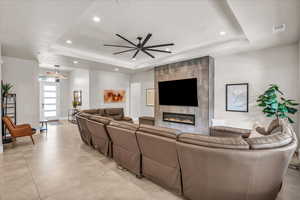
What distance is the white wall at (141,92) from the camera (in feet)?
28.2

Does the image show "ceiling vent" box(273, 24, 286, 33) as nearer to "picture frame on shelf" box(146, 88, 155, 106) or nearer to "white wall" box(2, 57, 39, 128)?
"picture frame on shelf" box(146, 88, 155, 106)

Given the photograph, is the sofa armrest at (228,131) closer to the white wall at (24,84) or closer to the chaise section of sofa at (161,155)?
the chaise section of sofa at (161,155)

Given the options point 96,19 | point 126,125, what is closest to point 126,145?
point 126,125

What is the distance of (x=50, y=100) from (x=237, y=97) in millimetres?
10497

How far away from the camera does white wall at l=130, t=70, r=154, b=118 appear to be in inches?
338

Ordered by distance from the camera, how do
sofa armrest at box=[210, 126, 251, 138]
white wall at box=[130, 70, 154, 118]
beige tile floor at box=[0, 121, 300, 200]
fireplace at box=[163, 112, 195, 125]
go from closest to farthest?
1. beige tile floor at box=[0, 121, 300, 200]
2. sofa armrest at box=[210, 126, 251, 138]
3. fireplace at box=[163, 112, 195, 125]
4. white wall at box=[130, 70, 154, 118]

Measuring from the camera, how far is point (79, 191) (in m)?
2.27

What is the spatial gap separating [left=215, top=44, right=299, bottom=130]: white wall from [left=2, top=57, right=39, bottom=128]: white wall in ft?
23.4

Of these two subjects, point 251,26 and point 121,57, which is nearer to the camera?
point 251,26

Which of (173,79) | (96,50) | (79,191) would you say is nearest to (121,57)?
(96,50)

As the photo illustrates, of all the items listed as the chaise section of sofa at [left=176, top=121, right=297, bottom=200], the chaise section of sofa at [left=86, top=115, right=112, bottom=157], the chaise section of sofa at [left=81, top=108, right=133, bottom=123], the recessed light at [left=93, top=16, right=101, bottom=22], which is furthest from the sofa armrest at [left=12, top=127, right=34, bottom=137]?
the chaise section of sofa at [left=176, top=121, right=297, bottom=200]

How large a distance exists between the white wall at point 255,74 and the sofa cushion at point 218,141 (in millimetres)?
3989

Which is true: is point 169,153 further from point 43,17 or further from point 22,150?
point 22,150

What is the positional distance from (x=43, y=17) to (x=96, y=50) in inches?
120
